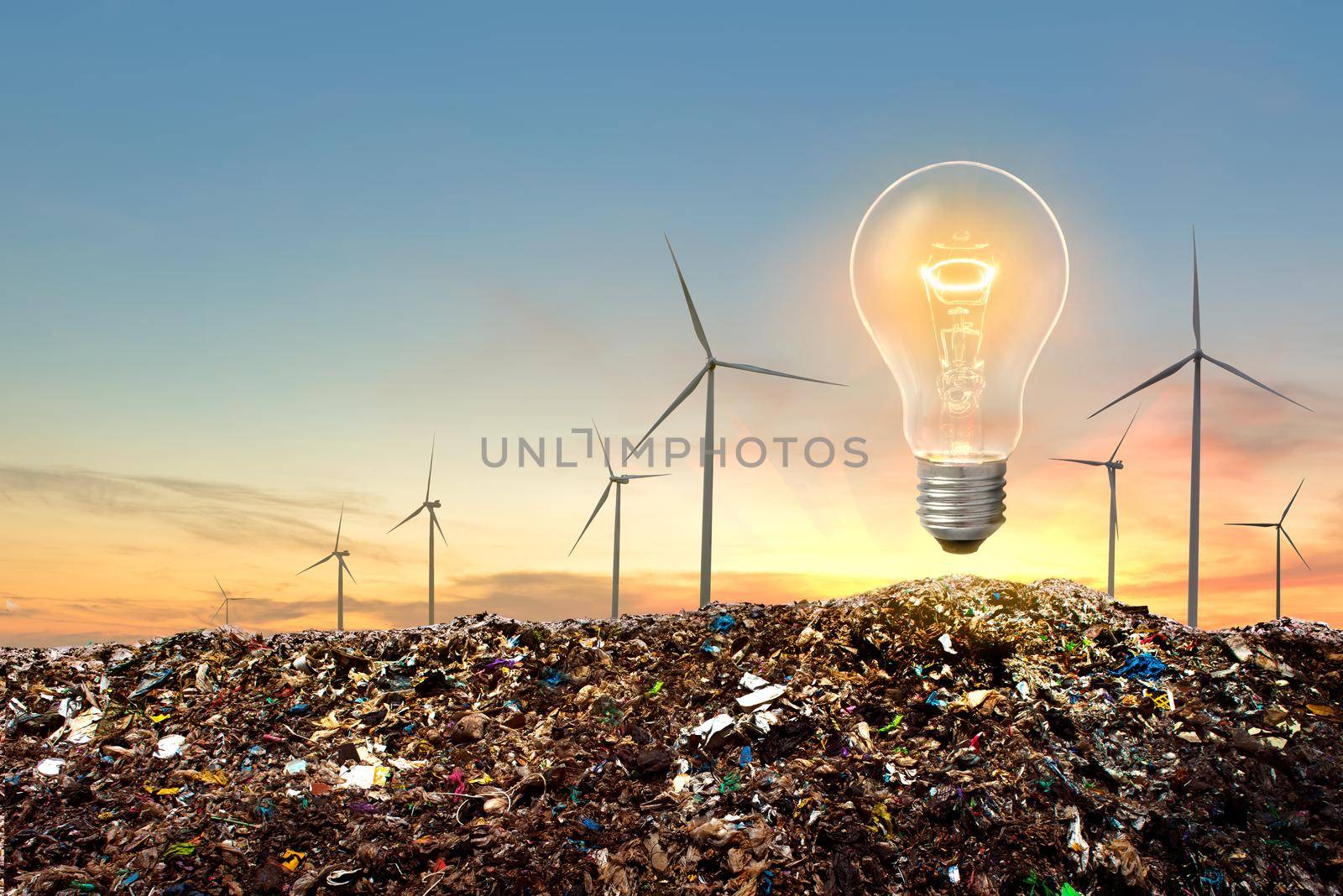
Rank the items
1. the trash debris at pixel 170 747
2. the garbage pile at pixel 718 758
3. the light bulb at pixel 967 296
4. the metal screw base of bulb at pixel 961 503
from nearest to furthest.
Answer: the garbage pile at pixel 718 758
the metal screw base of bulb at pixel 961 503
the light bulb at pixel 967 296
the trash debris at pixel 170 747

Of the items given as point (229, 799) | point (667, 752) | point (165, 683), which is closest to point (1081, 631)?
point (667, 752)

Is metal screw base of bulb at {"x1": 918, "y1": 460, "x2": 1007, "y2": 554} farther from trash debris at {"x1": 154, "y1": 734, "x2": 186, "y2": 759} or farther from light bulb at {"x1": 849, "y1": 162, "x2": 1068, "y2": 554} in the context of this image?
trash debris at {"x1": 154, "y1": 734, "x2": 186, "y2": 759}

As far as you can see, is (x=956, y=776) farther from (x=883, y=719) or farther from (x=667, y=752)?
(x=667, y=752)

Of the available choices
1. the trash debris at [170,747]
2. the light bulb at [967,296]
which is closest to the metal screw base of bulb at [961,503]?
the light bulb at [967,296]

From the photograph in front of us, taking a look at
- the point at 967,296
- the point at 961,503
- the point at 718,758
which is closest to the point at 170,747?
the point at 718,758

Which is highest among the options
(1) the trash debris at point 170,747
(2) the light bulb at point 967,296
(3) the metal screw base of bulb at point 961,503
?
(2) the light bulb at point 967,296

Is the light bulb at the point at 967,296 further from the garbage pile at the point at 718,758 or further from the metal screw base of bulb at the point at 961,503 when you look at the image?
the garbage pile at the point at 718,758

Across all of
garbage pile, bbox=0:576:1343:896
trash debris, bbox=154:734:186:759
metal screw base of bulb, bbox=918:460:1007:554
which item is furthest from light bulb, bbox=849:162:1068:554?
trash debris, bbox=154:734:186:759
